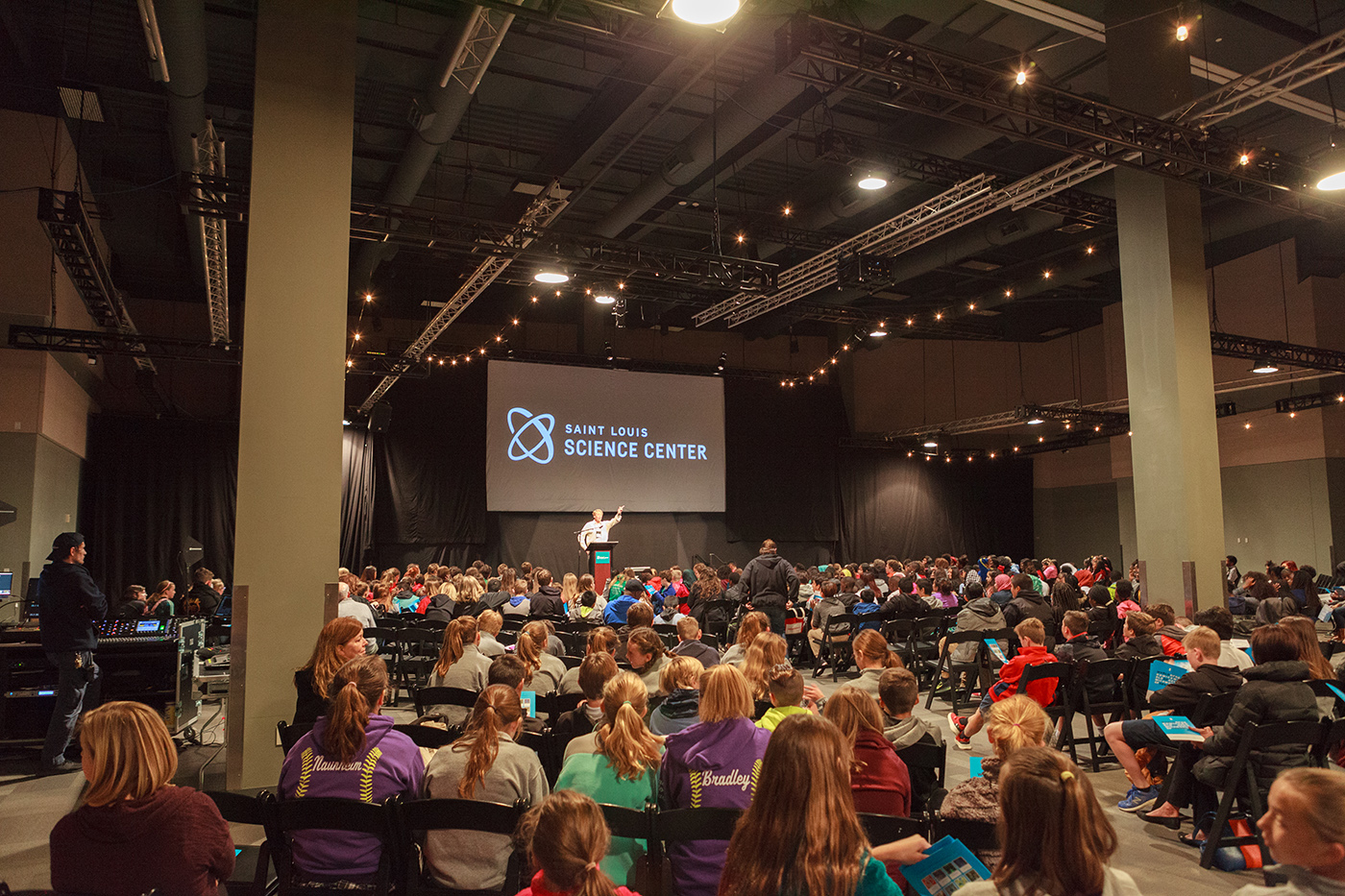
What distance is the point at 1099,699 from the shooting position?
6078 millimetres

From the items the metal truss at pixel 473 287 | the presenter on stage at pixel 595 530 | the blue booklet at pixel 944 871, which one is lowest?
the blue booklet at pixel 944 871

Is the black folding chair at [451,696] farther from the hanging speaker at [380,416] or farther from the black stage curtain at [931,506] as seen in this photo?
the black stage curtain at [931,506]

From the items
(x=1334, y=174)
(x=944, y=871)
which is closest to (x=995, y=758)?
(x=944, y=871)

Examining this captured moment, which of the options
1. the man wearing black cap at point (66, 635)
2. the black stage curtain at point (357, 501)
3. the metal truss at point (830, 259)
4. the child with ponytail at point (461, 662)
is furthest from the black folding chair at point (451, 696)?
the black stage curtain at point (357, 501)

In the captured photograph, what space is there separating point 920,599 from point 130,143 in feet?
38.1

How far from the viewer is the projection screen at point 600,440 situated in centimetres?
1700

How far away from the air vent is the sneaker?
1190 cm

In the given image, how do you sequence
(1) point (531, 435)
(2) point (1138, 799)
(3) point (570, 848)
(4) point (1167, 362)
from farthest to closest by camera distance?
1. (1) point (531, 435)
2. (4) point (1167, 362)
3. (2) point (1138, 799)
4. (3) point (570, 848)

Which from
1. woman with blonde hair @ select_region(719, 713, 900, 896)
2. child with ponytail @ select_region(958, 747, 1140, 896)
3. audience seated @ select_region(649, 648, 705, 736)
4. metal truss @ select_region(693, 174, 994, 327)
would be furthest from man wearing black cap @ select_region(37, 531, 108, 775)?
metal truss @ select_region(693, 174, 994, 327)

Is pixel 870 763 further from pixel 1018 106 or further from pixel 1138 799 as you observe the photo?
pixel 1018 106

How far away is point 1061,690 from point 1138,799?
1.08 m

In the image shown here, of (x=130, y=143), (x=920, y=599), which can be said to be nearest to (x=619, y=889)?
(x=920, y=599)

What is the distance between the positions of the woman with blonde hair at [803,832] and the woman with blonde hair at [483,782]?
1.17 meters

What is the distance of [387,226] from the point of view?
31.6 feet
